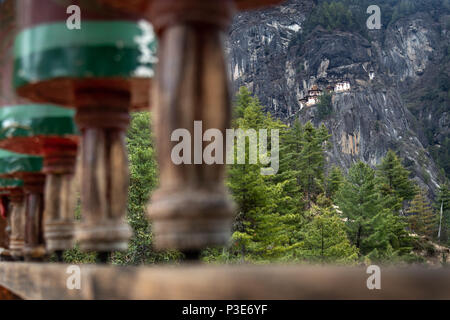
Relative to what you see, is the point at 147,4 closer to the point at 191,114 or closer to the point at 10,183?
the point at 191,114

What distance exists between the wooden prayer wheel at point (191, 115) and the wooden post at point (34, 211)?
7.55 ft

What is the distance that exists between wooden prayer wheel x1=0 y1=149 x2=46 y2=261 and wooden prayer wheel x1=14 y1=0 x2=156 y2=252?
1.31 meters

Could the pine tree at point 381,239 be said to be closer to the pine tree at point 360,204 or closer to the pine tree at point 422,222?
the pine tree at point 360,204

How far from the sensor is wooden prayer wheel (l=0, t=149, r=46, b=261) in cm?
329

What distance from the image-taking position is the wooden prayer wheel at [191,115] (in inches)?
49.3

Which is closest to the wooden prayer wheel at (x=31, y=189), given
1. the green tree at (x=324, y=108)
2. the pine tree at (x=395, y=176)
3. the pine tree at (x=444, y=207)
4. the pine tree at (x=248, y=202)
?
the pine tree at (x=248, y=202)

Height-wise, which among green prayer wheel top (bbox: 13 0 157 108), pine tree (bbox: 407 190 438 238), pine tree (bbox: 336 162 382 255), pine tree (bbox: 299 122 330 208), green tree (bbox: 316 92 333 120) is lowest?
pine tree (bbox: 407 190 438 238)

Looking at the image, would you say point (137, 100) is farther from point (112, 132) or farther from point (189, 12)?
point (189, 12)

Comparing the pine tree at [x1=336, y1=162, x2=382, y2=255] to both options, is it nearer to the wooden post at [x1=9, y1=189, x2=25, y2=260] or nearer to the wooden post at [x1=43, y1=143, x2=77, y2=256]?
the wooden post at [x1=9, y1=189, x2=25, y2=260]

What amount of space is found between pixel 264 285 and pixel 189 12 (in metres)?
0.73

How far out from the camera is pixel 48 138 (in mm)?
2857

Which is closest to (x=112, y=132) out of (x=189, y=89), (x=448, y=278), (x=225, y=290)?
(x=189, y=89)

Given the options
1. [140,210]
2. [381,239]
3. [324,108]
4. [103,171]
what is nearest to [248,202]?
[140,210]

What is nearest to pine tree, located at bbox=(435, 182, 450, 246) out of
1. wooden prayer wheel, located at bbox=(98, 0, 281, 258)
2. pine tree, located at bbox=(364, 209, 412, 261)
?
pine tree, located at bbox=(364, 209, 412, 261)
